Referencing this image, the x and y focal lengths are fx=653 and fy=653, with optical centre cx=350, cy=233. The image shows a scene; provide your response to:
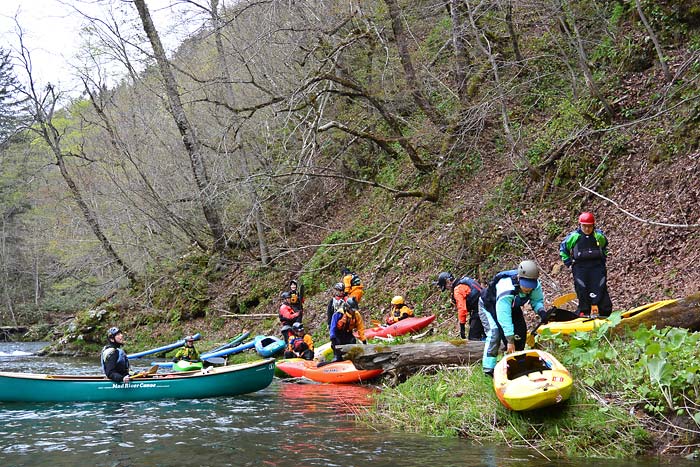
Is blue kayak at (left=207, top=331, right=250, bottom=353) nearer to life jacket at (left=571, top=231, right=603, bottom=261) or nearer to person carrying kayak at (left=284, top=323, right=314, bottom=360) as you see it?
person carrying kayak at (left=284, top=323, right=314, bottom=360)

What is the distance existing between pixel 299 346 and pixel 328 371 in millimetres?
2260

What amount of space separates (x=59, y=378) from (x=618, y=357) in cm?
822

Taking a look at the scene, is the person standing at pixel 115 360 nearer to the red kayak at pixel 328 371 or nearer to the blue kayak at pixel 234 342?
the red kayak at pixel 328 371

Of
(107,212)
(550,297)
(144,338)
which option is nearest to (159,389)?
(550,297)

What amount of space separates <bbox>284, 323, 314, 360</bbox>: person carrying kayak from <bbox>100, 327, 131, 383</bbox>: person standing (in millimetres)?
4009

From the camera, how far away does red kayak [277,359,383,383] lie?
10.8 meters

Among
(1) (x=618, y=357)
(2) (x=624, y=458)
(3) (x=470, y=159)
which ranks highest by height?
(3) (x=470, y=159)

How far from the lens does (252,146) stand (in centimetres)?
2138

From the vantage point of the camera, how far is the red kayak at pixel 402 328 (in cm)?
1254

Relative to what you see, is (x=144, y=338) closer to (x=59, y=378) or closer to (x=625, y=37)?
(x=59, y=378)

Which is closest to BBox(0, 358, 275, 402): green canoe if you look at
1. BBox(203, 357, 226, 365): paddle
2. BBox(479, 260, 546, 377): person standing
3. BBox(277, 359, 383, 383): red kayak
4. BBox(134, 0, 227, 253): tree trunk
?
BBox(277, 359, 383, 383): red kayak

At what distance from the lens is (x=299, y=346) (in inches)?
535

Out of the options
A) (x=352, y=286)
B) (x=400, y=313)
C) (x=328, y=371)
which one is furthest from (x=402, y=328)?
(x=328, y=371)

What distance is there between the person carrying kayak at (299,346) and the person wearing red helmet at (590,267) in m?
6.23
